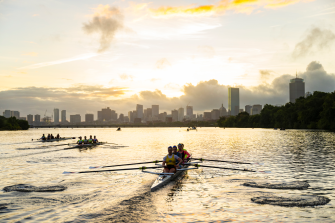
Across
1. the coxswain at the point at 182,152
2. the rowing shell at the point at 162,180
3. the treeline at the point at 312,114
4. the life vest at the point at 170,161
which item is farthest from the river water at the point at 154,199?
the treeline at the point at 312,114

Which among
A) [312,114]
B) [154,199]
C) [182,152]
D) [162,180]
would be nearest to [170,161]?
[162,180]

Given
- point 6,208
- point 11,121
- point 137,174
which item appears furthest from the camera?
point 11,121

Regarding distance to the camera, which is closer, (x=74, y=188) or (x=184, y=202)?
(x=184, y=202)

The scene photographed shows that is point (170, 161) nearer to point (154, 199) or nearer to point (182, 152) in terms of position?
point (182, 152)

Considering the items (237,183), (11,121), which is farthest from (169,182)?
(11,121)

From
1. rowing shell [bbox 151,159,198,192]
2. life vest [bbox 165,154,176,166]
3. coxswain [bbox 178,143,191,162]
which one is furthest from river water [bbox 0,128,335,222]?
coxswain [bbox 178,143,191,162]

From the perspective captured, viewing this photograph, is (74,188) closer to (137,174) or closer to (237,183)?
(137,174)

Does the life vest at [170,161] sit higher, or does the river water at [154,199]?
the life vest at [170,161]

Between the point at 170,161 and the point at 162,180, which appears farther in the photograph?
the point at 170,161

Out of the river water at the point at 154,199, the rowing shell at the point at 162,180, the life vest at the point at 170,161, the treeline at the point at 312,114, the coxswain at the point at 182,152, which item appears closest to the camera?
the river water at the point at 154,199

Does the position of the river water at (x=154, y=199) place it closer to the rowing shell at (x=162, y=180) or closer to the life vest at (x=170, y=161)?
the rowing shell at (x=162, y=180)

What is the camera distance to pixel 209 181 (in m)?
19.6

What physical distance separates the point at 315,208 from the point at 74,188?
43.6 feet

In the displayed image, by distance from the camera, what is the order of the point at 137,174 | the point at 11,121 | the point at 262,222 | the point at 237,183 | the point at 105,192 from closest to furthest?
the point at 262,222
the point at 105,192
the point at 237,183
the point at 137,174
the point at 11,121
